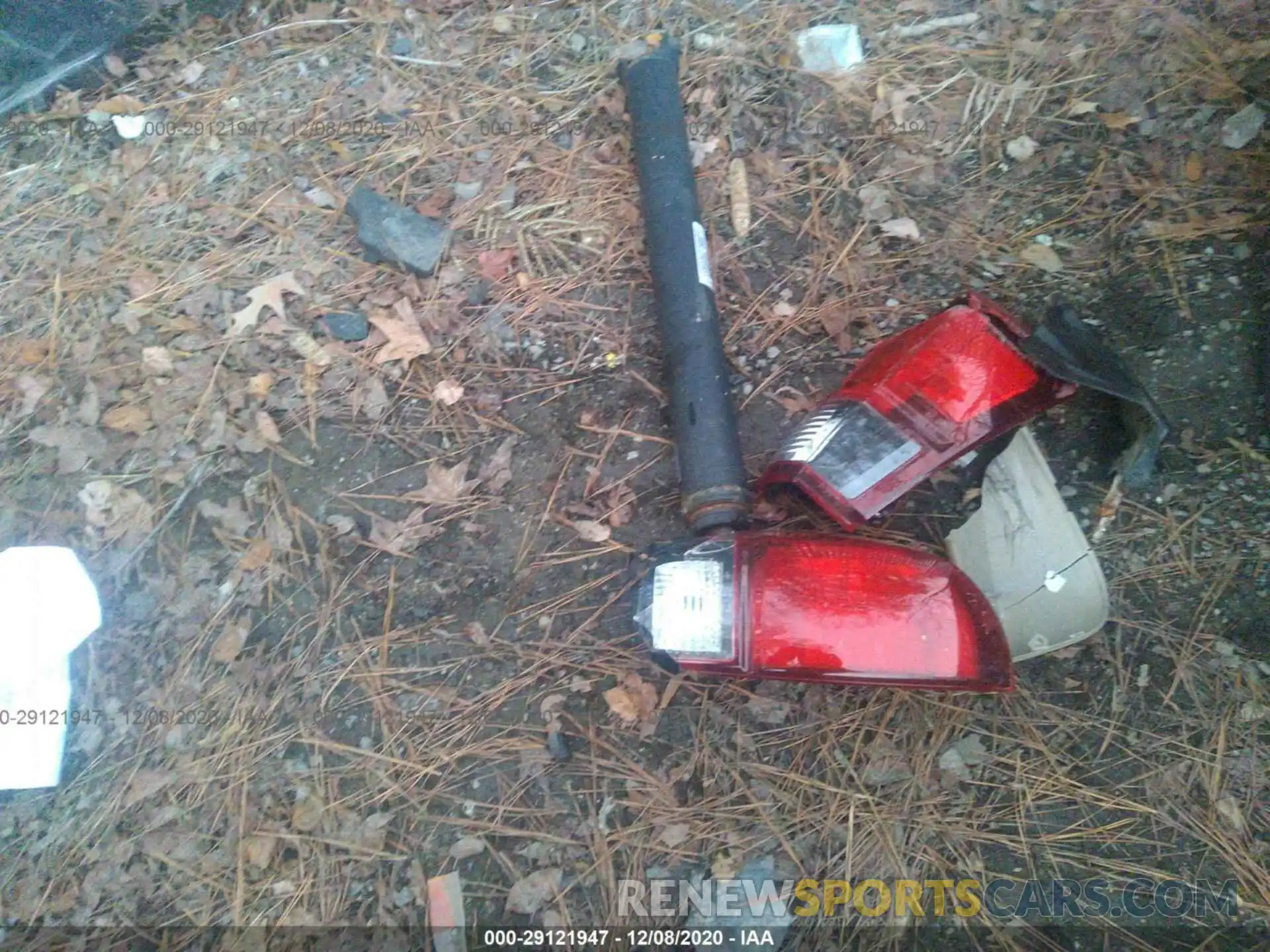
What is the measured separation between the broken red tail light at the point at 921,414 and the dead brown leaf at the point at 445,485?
730 mm

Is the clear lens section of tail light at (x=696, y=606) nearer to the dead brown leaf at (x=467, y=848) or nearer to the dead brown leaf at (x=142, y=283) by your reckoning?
the dead brown leaf at (x=467, y=848)

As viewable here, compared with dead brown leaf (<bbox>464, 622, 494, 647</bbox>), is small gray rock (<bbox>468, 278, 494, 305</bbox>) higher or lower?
higher

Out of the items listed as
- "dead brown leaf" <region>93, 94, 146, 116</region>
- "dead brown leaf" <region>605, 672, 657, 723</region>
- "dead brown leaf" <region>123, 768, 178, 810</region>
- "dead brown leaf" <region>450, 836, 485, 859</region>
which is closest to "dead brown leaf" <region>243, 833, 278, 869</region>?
"dead brown leaf" <region>123, 768, 178, 810</region>

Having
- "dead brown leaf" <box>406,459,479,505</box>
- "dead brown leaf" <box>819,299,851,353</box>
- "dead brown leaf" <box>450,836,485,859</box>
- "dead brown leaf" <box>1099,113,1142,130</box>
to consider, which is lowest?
"dead brown leaf" <box>450,836,485,859</box>

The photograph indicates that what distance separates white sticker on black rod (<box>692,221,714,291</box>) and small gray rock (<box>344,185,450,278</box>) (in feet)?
2.06

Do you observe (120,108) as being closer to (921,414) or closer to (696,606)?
(696,606)

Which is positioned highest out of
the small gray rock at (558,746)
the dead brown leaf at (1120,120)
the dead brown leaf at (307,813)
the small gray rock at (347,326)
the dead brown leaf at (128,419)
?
the dead brown leaf at (1120,120)

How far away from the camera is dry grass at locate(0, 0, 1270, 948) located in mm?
1590

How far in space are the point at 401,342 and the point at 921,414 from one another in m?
1.21

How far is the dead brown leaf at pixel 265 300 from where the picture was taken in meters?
1.97

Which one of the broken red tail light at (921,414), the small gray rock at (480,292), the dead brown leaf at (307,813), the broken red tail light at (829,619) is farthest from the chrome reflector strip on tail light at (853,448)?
the dead brown leaf at (307,813)

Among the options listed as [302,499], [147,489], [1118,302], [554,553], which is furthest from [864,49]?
[147,489]

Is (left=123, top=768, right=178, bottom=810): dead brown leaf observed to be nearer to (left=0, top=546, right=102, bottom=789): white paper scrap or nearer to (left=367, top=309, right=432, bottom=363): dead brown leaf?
(left=0, top=546, right=102, bottom=789): white paper scrap

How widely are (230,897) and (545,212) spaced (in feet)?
5.55
